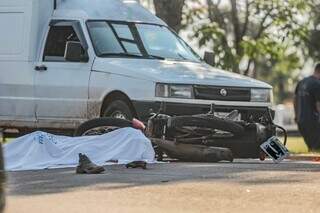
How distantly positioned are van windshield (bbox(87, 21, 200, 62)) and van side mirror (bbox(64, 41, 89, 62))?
0.72 ft

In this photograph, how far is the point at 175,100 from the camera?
37.4 ft

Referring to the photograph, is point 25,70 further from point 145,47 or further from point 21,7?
point 145,47

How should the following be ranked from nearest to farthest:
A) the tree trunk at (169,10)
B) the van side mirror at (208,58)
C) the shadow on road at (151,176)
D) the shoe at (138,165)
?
the shadow on road at (151,176) < the shoe at (138,165) < the van side mirror at (208,58) < the tree trunk at (169,10)

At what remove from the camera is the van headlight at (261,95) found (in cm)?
1186

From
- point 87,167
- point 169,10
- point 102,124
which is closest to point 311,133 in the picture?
point 169,10

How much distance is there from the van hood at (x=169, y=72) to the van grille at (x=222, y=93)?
7 centimetres

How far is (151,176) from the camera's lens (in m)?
9.22

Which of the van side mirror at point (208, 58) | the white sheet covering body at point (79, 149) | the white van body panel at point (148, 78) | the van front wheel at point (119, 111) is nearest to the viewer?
the white sheet covering body at point (79, 149)

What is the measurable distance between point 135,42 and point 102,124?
220cm

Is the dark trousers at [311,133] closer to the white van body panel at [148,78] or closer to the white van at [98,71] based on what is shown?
the white van at [98,71]

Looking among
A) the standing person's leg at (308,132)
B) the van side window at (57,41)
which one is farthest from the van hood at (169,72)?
the standing person's leg at (308,132)

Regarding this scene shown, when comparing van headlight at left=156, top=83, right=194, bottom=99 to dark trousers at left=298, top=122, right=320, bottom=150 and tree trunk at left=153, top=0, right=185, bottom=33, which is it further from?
tree trunk at left=153, top=0, right=185, bottom=33

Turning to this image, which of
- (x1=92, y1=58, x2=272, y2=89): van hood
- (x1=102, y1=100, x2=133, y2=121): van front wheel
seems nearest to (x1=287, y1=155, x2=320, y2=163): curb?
(x1=92, y1=58, x2=272, y2=89): van hood

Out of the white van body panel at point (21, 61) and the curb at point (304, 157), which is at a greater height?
the white van body panel at point (21, 61)
